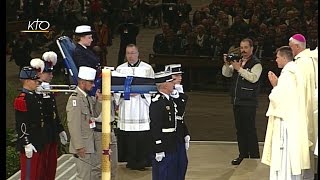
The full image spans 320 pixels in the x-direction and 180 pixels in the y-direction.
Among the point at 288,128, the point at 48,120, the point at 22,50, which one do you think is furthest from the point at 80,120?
the point at 22,50

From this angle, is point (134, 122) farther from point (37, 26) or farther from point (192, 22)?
point (192, 22)

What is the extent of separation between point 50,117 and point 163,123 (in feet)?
3.71

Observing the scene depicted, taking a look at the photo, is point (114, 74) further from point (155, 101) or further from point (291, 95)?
point (291, 95)

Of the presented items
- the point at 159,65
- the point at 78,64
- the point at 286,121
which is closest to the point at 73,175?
the point at 78,64

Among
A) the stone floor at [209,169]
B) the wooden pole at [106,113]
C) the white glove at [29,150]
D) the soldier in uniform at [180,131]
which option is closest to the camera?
the wooden pole at [106,113]

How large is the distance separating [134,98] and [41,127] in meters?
1.61

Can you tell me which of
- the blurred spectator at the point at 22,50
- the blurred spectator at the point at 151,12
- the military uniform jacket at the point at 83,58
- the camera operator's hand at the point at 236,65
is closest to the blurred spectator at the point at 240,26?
the blurred spectator at the point at 22,50

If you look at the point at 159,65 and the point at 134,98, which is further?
the point at 159,65

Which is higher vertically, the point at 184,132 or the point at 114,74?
the point at 114,74

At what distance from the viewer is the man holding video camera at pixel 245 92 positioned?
9383 millimetres

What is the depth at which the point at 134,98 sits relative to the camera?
358 inches

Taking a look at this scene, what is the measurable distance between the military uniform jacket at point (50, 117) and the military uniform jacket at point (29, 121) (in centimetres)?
7

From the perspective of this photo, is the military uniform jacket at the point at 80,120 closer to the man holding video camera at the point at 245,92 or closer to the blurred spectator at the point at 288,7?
the man holding video camera at the point at 245,92

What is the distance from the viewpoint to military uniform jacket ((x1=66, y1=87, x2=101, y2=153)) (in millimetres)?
7539
